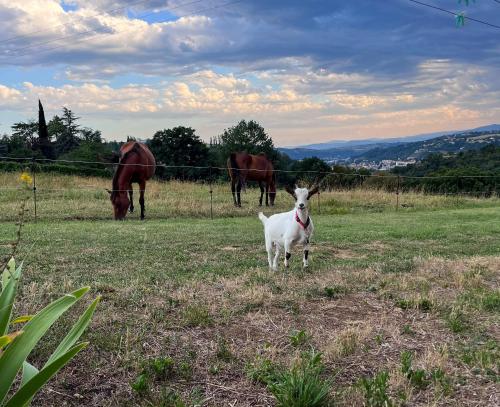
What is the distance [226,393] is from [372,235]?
8428 millimetres

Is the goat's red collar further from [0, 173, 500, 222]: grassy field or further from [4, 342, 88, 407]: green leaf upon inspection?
[0, 173, 500, 222]: grassy field

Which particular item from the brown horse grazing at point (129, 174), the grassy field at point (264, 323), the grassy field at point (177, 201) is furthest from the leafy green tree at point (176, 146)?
the grassy field at point (264, 323)

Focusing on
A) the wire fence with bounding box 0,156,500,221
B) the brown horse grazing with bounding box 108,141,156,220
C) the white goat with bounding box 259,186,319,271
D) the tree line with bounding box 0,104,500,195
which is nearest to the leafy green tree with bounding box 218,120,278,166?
the tree line with bounding box 0,104,500,195

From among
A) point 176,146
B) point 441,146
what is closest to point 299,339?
point 176,146

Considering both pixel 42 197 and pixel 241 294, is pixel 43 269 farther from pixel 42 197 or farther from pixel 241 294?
pixel 42 197

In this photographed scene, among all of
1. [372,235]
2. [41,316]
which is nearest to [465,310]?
[41,316]

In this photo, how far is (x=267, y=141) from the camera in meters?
52.8

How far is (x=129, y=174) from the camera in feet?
51.3

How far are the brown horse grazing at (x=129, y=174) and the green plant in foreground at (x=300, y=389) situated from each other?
12433mm

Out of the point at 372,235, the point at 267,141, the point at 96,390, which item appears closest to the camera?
the point at 96,390

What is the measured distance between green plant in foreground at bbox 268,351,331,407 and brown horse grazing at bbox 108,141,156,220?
12433 millimetres

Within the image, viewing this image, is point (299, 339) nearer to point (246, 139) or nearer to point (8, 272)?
point (8, 272)

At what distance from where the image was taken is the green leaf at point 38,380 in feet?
7.10

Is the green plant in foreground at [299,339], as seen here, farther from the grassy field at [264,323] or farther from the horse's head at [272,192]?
the horse's head at [272,192]
